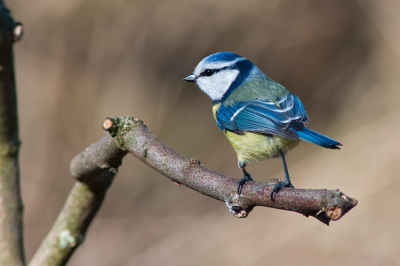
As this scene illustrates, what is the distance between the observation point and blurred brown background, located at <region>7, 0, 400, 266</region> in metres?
3.28

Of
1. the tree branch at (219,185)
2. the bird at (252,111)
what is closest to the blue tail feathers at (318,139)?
the bird at (252,111)

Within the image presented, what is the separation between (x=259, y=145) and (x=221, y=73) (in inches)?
24.4

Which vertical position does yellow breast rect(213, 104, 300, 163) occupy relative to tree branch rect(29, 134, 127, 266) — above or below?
above

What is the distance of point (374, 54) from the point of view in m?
3.56

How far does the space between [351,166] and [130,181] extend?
2202mm

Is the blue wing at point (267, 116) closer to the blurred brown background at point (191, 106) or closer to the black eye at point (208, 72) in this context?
the black eye at point (208, 72)

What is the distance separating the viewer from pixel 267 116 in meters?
1.64

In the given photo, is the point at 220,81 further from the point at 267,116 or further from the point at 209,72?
the point at 267,116

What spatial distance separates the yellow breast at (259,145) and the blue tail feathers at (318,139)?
0.13 metres

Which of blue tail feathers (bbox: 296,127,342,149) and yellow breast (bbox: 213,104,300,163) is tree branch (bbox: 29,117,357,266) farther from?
yellow breast (bbox: 213,104,300,163)

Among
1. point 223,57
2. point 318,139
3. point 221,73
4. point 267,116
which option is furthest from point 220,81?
Answer: point 318,139

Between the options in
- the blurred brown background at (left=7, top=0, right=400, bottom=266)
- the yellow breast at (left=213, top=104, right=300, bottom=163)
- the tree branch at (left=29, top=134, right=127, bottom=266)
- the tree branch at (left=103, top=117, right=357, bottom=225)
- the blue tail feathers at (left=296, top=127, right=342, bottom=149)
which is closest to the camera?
the tree branch at (left=103, top=117, right=357, bottom=225)

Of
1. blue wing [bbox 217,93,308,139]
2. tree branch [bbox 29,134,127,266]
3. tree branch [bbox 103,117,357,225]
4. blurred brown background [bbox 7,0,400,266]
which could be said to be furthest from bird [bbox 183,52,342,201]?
blurred brown background [bbox 7,0,400,266]

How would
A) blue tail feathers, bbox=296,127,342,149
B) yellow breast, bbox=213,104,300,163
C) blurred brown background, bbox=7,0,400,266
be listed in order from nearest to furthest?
1. blue tail feathers, bbox=296,127,342,149
2. yellow breast, bbox=213,104,300,163
3. blurred brown background, bbox=7,0,400,266
